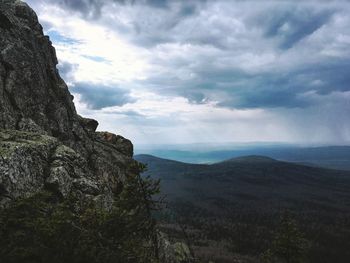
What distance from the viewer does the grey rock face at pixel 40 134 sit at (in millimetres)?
27953

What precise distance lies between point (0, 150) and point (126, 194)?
37.4ft

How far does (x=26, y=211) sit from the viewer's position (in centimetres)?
2089

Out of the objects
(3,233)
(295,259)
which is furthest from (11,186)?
(295,259)

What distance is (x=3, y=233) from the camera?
64.7 ft

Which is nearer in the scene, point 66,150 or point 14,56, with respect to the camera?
point 66,150

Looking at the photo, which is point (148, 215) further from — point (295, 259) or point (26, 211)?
point (295, 259)

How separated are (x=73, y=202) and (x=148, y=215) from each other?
26.3ft

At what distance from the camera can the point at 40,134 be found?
34.9 metres

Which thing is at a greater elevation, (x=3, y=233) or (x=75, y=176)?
(x=75, y=176)

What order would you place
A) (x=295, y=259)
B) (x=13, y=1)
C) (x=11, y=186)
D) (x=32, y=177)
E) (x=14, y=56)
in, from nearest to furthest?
1. (x=11, y=186)
2. (x=32, y=177)
3. (x=14, y=56)
4. (x=13, y=1)
5. (x=295, y=259)

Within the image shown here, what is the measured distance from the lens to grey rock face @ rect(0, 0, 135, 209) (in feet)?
91.7

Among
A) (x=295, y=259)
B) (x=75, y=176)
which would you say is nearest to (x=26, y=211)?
(x=75, y=176)

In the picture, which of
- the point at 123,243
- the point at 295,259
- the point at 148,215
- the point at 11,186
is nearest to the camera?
the point at 123,243

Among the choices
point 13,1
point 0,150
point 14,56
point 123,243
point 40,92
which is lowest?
point 123,243
